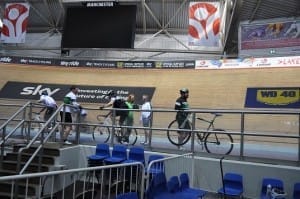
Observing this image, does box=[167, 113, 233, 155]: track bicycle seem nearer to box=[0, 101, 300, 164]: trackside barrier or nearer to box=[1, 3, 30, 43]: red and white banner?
box=[0, 101, 300, 164]: trackside barrier

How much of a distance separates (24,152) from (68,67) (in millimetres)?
14076

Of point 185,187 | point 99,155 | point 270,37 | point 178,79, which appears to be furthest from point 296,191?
point 270,37

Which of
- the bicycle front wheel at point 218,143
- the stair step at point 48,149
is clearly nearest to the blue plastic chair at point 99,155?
the stair step at point 48,149

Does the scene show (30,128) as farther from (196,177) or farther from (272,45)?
(272,45)

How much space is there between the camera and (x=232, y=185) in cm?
849

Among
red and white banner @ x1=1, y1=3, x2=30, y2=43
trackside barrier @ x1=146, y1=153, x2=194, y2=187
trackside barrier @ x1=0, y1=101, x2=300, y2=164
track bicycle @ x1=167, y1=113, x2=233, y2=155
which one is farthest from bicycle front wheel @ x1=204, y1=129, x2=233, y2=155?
red and white banner @ x1=1, y1=3, x2=30, y2=43

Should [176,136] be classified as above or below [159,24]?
below

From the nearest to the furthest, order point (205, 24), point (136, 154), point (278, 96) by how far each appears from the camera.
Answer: point (136, 154) < point (278, 96) < point (205, 24)

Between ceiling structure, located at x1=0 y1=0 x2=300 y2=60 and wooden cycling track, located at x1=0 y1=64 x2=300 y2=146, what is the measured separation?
1921 mm

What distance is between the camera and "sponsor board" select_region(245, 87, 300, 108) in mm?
16203

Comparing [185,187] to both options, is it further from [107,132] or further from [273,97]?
[273,97]

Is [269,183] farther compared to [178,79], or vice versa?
[178,79]

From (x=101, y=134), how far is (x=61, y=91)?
34.1 ft

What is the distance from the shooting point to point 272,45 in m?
20.0
